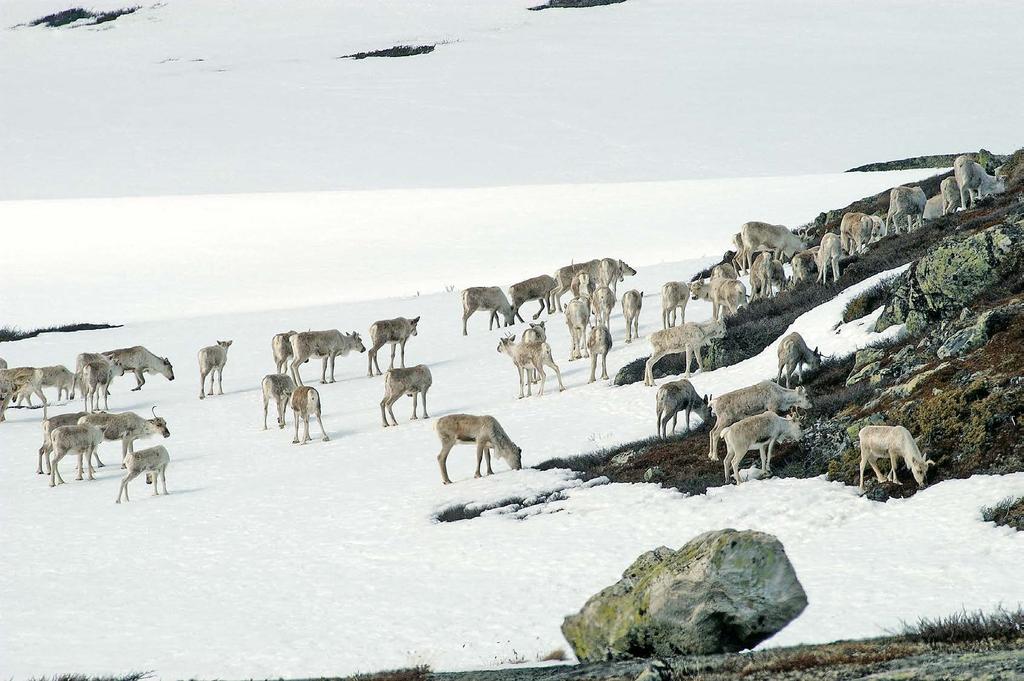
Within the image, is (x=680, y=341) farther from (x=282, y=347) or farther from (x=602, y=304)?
(x=282, y=347)

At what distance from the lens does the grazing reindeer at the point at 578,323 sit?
2883cm

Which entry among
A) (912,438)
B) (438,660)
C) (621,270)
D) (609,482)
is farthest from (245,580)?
(621,270)

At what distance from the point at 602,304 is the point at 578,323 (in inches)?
89.1

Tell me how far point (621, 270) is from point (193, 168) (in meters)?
42.0

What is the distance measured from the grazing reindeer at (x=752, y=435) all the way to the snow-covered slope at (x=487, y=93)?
4891 cm

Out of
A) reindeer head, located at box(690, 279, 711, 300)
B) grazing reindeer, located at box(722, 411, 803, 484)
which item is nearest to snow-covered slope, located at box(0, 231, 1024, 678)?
grazing reindeer, located at box(722, 411, 803, 484)

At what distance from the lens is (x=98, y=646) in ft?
44.7

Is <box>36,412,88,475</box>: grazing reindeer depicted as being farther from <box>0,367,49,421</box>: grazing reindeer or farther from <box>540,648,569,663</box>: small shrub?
<box>540,648,569,663</box>: small shrub

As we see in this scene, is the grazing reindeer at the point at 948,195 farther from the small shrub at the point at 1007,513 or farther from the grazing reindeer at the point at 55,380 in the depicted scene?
the grazing reindeer at the point at 55,380

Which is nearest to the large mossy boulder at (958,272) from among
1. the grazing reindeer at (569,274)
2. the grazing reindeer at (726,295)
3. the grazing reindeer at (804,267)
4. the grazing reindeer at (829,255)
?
the grazing reindeer at (829,255)

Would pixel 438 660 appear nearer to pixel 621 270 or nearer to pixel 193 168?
pixel 621 270

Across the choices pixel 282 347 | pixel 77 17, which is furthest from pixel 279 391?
pixel 77 17

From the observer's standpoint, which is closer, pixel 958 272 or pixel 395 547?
pixel 395 547

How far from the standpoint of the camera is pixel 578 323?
2891 centimetres
